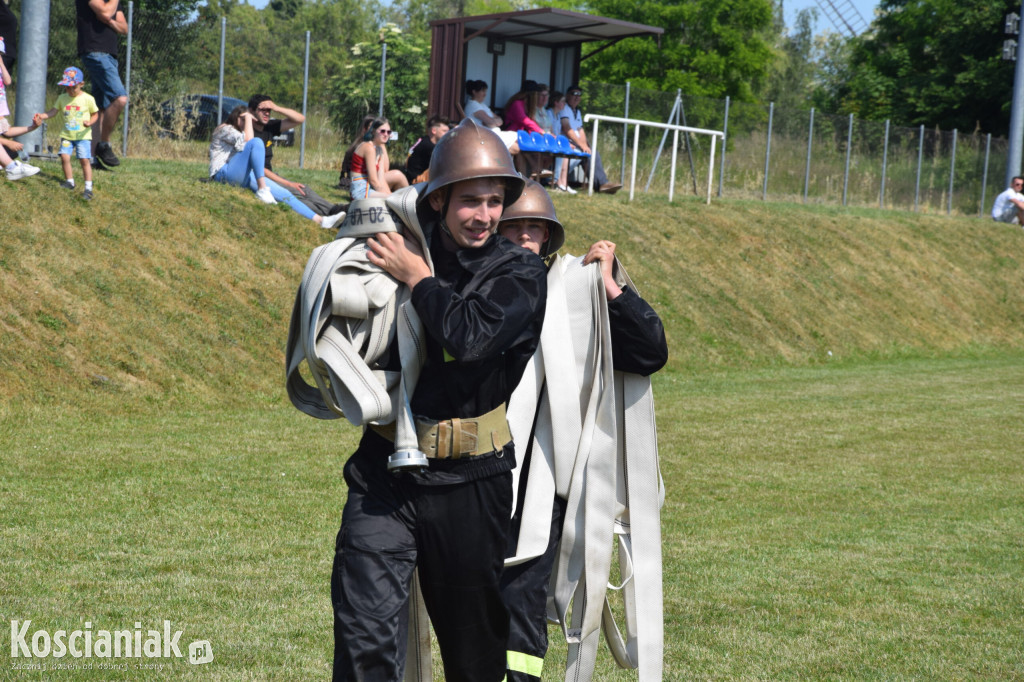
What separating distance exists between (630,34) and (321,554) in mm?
18075

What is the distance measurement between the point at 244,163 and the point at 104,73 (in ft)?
7.30

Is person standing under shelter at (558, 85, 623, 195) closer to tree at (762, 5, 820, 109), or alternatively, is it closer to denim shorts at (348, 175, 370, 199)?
denim shorts at (348, 175, 370, 199)

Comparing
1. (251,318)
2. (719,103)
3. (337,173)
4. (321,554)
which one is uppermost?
(719,103)

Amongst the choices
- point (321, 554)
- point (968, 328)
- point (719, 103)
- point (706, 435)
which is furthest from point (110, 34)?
point (968, 328)

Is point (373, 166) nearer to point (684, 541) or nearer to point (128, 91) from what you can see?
point (128, 91)

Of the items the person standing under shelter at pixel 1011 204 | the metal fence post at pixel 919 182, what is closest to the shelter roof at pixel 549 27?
the metal fence post at pixel 919 182

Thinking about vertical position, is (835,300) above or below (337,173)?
below

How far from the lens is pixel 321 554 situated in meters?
6.48

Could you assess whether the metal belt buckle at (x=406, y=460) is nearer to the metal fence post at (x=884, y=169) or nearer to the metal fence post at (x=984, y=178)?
the metal fence post at (x=884, y=169)

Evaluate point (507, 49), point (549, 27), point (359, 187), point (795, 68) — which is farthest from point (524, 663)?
point (795, 68)

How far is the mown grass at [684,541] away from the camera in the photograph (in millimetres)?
5203

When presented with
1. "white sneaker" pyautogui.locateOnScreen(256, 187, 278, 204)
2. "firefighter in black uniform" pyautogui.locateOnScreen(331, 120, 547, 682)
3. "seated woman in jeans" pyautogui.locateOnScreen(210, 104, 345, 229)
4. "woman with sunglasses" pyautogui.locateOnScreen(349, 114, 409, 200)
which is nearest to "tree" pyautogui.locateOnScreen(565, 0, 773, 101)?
"woman with sunglasses" pyautogui.locateOnScreen(349, 114, 409, 200)

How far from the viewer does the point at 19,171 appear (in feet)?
42.0

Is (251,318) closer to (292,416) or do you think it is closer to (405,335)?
(292,416)
